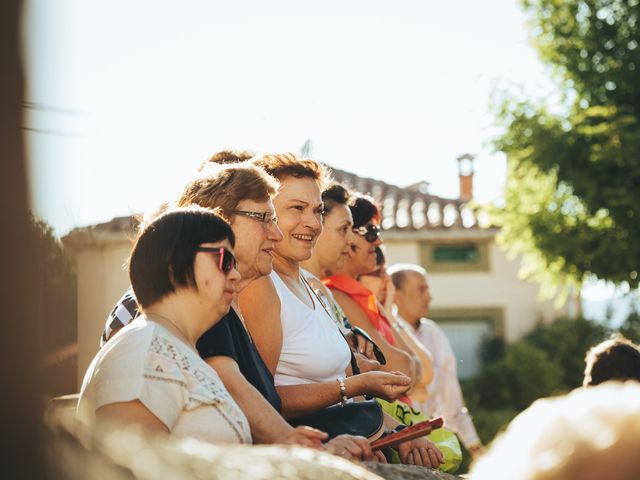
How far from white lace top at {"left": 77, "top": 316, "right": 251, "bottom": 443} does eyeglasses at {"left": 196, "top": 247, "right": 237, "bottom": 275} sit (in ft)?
0.87

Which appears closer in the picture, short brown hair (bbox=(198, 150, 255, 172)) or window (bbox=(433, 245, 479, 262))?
short brown hair (bbox=(198, 150, 255, 172))

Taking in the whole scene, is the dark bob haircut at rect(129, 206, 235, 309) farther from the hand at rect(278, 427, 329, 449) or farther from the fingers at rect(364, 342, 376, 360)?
the fingers at rect(364, 342, 376, 360)

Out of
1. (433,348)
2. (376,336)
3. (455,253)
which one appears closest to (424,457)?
(376,336)

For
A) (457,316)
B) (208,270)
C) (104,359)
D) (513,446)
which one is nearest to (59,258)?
(513,446)

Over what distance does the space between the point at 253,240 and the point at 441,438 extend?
1345 mm

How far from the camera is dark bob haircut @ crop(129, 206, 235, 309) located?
2.80 metres

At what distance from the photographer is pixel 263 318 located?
3646 millimetres

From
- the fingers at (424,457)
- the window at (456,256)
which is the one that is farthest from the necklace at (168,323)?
the window at (456,256)

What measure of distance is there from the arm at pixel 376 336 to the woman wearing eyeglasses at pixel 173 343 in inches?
92.3

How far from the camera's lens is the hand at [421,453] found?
380cm

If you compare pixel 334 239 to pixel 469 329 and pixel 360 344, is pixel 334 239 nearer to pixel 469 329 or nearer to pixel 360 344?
pixel 360 344

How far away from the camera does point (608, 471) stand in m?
1.11

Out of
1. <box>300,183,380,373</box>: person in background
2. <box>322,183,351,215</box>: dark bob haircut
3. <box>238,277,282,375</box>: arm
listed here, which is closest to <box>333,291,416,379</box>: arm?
<box>300,183,380,373</box>: person in background

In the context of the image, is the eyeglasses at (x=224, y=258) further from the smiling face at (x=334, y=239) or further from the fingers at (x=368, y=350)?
the smiling face at (x=334, y=239)
